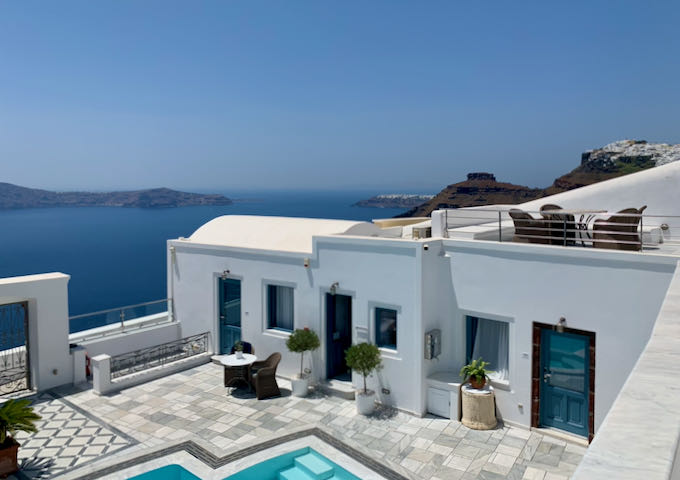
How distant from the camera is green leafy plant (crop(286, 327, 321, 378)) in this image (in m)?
14.0

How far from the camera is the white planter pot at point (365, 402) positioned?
41.8 ft

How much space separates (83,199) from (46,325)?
13352 centimetres

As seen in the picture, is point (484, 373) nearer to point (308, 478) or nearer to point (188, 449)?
point (308, 478)

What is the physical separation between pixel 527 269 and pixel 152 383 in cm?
1057

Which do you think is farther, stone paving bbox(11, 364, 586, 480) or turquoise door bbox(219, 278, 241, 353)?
turquoise door bbox(219, 278, 241, 353)

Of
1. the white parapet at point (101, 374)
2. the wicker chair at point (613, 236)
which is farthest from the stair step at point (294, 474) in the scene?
the wicker chair at point (613, 236)

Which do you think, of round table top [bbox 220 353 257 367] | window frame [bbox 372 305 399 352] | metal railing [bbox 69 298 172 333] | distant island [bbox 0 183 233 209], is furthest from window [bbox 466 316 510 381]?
distant island [bbox 0 183 233 209]

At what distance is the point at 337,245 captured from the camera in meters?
13.9

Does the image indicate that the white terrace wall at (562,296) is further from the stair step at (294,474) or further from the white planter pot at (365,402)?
the stair step at (294,474)

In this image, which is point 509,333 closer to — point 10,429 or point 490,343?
point 490,343

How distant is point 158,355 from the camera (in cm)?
1675

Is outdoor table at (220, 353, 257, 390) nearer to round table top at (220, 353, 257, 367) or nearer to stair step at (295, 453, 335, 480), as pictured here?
round table top at (220, 353, 257, 367)

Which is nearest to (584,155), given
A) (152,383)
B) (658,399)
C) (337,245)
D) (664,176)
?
(664,176)

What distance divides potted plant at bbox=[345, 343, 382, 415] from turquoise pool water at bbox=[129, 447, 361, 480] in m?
2.20
